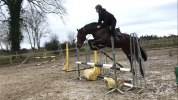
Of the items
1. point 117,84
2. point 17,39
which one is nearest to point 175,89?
point 117,84

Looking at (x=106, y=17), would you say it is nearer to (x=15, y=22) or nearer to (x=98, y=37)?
(x=98, y=37)

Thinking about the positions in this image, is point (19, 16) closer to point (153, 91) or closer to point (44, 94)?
point (44, 94)

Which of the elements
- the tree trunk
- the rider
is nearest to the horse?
the rider

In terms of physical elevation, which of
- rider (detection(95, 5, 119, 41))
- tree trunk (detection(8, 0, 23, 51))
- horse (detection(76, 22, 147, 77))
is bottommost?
horse (detection(76, 22, 147, 77))

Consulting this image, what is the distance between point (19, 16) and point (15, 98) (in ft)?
50.0

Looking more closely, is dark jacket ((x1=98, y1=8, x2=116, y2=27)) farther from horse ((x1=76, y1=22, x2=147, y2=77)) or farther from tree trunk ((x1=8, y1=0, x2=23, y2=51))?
tree trunk ((x1=8, y1=0, x2=23, y2=51))

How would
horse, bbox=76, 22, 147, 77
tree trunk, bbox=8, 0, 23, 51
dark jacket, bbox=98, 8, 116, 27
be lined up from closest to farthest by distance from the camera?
dark jacket, bbox=98, 8, 116, 27
horse, bbox=76, 22, 147, 77
tree trunk, bbox=8, 0, 23, 51

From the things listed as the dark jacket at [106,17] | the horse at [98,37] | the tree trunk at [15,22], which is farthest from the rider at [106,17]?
the tree trunk at [15,22]

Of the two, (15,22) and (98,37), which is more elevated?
(15,22)

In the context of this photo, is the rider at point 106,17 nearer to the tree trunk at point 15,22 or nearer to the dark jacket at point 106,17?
the dark jacket at point 106,17

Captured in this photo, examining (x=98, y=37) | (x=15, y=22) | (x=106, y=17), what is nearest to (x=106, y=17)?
(x=106, y=17)

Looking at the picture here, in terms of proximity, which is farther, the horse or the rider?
the horse

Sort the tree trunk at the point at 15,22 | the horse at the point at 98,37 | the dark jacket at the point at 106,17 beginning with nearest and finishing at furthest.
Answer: the dark jacket at the point at 106,17, the horse at the point at 98,37, the tree trunk at the point at 15,22

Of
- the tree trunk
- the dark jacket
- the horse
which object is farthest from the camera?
the tree trunk
